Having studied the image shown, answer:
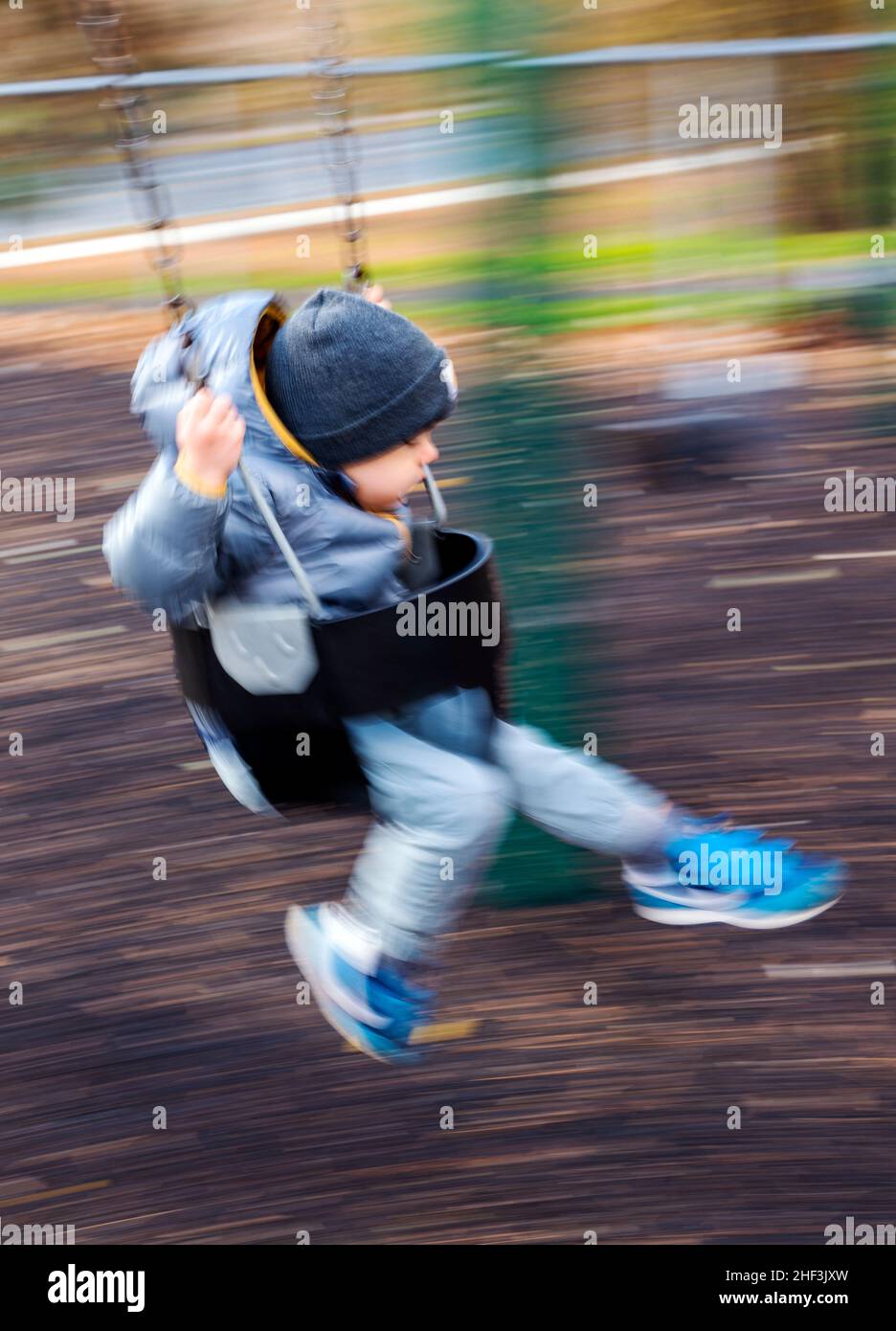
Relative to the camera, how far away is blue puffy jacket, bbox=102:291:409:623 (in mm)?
1344

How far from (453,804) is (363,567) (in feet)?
0.98

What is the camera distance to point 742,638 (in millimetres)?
2805

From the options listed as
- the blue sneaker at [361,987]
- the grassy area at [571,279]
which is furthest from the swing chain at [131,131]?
the blue sneaker at [361,987]

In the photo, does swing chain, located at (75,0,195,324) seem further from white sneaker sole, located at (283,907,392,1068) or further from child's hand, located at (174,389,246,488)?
white sneaker sole, located at (283,907,392,1068)

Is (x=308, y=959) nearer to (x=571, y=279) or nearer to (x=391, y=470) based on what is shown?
(x=391, y=470)

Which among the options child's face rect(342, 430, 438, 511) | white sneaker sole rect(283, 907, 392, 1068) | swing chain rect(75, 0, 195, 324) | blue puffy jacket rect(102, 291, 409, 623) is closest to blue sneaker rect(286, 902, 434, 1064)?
white sneaker sole rect(283, 907, 392, 1068)

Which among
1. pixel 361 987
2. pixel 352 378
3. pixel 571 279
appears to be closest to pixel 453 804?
pixel 361 987

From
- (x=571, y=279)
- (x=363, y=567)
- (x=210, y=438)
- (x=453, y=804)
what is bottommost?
(x=453, y=804)

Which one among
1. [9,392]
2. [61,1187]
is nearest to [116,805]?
[61,1187]

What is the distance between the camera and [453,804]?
1568 mm

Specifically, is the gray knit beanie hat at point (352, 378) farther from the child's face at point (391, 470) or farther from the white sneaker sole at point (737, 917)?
the white sneaker sole at point (737, 917)

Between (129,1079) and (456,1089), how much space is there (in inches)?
20.8

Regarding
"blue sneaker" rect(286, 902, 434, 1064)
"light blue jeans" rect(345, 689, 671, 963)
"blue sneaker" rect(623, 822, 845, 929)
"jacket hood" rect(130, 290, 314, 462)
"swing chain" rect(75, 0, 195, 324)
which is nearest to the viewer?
"swing chain" rect(75, 0, 195, 324)

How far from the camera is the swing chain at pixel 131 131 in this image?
1.27 m
